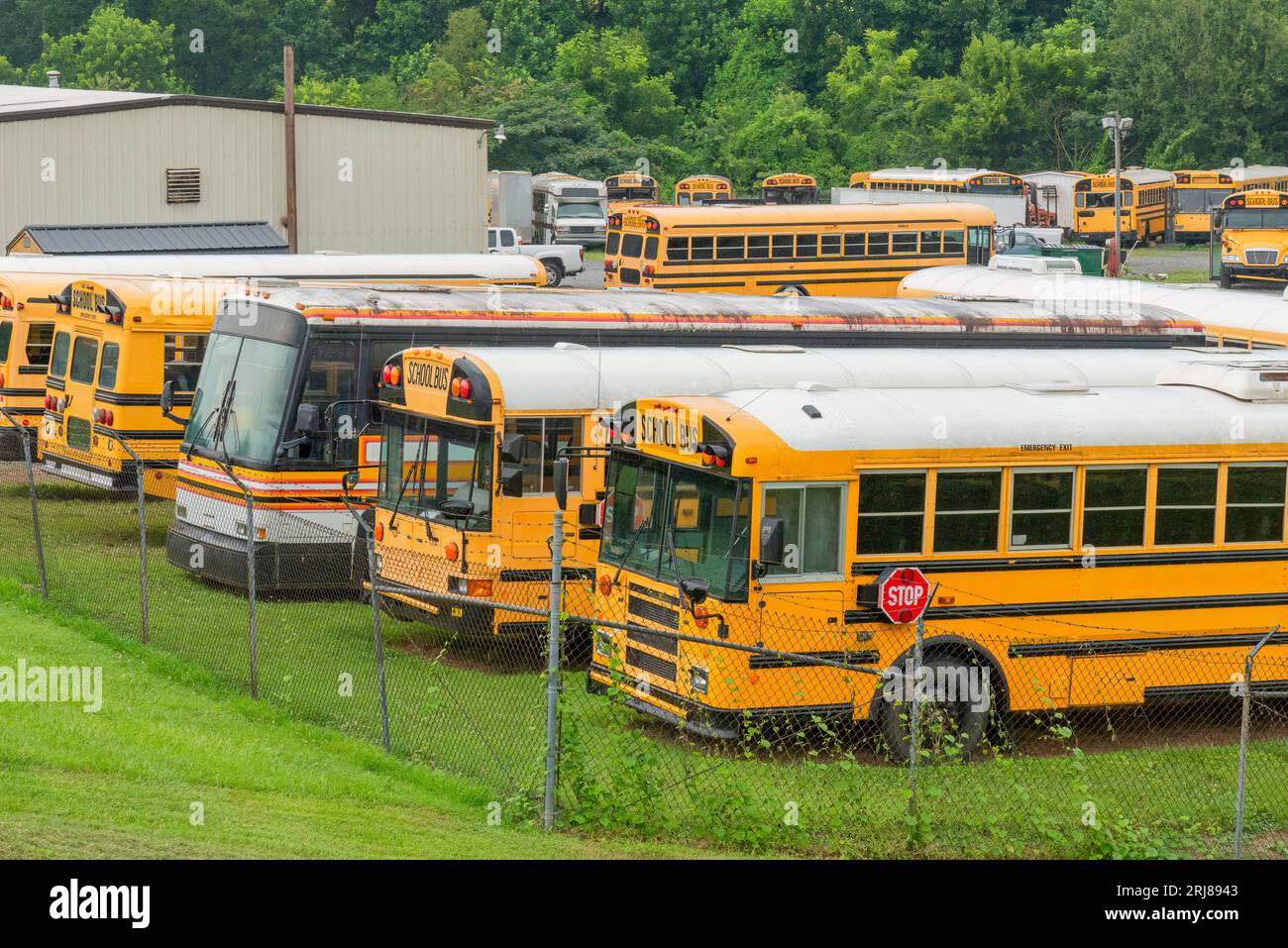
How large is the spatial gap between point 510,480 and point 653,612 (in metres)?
3.08

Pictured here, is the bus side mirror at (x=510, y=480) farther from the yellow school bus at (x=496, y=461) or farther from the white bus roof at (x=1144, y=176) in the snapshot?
the white bus roof at (x=1144, y=176)

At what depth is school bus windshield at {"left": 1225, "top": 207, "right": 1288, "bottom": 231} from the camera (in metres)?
53.8

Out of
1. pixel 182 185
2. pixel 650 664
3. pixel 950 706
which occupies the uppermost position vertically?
pixel 182 185

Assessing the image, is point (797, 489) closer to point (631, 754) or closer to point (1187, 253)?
point (631, 754)

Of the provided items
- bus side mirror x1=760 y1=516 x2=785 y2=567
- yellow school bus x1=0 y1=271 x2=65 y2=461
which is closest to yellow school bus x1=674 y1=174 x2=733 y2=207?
yellow school bus x1=0 y1=271 x2=65 y2=461

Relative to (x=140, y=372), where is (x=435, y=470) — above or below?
below

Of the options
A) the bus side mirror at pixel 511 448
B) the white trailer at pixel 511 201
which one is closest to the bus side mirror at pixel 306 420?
the bus side mirror at pixel 511 448

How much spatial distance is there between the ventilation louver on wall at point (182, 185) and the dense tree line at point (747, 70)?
3861 cm

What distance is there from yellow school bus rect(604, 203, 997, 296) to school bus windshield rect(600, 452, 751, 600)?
30235mm

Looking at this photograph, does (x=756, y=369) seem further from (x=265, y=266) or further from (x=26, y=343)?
(x=26, y=343)

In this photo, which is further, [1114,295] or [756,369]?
[1114,295]

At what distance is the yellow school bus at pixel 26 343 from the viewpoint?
1005 inches

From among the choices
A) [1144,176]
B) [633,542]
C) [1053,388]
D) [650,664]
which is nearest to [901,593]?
[650,664]

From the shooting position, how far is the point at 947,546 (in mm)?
13930
